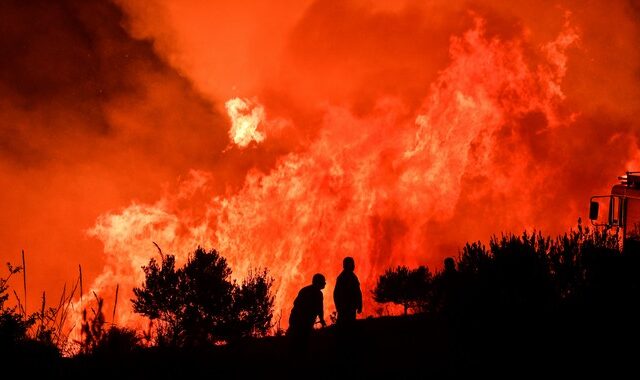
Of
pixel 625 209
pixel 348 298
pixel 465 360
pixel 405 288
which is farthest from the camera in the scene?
pixel 405 288

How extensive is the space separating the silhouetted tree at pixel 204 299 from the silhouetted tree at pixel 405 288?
15285mm

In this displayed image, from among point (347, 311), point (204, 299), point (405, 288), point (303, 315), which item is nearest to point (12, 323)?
point (303, 315)

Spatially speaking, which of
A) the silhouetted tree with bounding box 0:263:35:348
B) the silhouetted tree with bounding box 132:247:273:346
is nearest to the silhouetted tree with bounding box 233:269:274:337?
the silhouetted tree with bounding box 132:247:273:346

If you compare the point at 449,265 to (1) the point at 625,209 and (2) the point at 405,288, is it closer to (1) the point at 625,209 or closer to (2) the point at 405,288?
(1) the point at 625,209

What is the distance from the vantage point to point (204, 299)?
39.8m

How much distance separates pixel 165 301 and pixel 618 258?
118 feet

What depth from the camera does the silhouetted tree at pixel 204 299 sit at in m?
39.7

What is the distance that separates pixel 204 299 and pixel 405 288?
2266 centimetres

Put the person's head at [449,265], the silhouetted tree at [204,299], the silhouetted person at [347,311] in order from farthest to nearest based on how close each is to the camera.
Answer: the silhouetted tree at [204,299] → the person's head at [449,265] → the silhouetted person at [347,311]

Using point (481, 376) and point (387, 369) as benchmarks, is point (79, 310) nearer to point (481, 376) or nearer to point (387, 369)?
point (387, 369)

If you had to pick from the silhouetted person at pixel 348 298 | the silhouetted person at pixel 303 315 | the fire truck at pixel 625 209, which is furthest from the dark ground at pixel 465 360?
the fire truck at pixel 625 209

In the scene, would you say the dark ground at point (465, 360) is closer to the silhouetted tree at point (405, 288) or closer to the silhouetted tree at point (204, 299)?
the silhouetted tree at point (204, 299)

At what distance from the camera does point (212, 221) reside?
87500mm

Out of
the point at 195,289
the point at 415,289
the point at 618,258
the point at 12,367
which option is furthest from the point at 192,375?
the point at 415,289
